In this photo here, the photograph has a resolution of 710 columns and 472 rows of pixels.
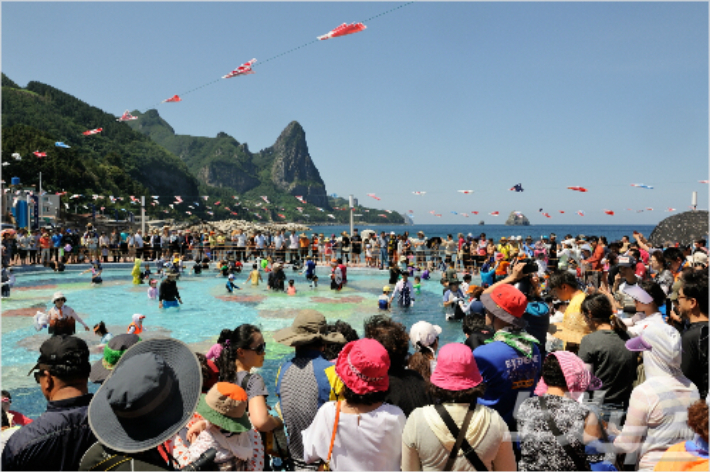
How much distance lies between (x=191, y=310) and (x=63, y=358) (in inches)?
477

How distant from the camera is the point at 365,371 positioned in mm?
2529

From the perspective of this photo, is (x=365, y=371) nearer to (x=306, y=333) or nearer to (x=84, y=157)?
(x=306, y=333)

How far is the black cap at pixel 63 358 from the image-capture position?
2.51 metres

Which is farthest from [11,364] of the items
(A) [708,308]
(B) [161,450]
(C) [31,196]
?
(C) [31,196]

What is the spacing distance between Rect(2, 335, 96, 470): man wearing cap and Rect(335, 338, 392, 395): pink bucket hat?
1.36 metres

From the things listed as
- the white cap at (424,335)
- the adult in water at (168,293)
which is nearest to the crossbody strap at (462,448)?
the white cap at (424,335)

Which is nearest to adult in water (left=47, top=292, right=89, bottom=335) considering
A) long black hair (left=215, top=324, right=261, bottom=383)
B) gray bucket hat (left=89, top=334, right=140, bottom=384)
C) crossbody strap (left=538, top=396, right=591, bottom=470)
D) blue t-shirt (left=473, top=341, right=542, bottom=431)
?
gray bucket hat (left=89, top=334, right=140, bottom=384)

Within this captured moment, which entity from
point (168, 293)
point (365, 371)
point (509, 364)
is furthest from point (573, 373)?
point (168, 293)

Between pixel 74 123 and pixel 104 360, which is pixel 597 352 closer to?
pixel 104 360

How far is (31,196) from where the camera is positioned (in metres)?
30.4

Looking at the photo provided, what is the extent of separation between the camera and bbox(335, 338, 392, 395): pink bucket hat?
253 centimetres

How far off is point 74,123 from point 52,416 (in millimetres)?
107257

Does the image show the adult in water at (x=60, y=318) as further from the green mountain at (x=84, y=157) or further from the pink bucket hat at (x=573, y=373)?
the green mountain at (x=84, y=157)

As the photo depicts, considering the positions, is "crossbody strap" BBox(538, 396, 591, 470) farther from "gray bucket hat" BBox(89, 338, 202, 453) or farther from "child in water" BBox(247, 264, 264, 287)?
"child in water" BBox(247, 264, 264, 287)
